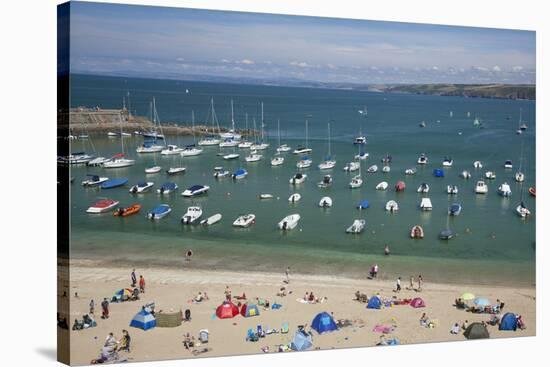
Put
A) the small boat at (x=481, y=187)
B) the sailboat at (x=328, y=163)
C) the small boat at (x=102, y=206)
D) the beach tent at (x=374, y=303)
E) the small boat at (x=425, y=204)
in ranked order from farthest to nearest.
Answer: the small boat at (x=481, y=187) → the small boat at (x=425, y=204) → the sailboat at (x=328, y=163) → the beach tent at (x=374, y=303) → the small boat at (x=102, y=206)

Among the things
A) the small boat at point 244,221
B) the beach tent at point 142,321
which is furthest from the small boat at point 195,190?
the beach tent at point 142,321

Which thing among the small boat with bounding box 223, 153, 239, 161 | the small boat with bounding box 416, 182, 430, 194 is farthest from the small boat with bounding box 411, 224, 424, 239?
the small boat with bounding box 223, 153, 239, 161

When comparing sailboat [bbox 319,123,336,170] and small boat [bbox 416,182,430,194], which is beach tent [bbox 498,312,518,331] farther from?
sailboat [bbox 319,123,336,170]

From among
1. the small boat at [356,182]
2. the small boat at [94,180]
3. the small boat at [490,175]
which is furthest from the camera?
the small boat at [490,175]

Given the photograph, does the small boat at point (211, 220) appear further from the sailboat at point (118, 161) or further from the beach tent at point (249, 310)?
the beach tent at point (249, 310)

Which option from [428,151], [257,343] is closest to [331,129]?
[428,151]
